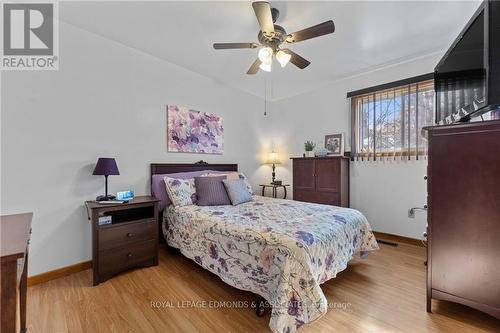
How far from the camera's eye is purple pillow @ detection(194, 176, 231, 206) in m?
2.71

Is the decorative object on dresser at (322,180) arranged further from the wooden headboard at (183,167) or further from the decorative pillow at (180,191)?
the decorative pillow at (180,191)

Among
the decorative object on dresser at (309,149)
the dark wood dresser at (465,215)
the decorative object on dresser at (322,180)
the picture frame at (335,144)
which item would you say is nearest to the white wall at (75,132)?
the decorative object on dresser at (322,180)

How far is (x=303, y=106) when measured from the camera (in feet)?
14.0

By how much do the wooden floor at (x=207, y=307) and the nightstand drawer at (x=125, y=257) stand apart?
93 millimetres

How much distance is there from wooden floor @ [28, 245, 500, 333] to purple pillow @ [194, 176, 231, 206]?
A: 30.1 inches

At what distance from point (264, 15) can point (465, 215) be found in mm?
2043

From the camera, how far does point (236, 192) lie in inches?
113

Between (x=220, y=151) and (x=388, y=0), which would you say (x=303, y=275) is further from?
(x=220, y=151)

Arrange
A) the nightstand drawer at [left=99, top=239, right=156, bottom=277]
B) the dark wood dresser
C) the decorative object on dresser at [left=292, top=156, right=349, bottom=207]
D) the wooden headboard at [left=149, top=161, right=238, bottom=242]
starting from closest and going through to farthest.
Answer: the dark wood dresser < the nightstand drawer at [left=99, top=239, right=156, bottom=277] < the wooden headboard at [left=149, top=161, right=238, bottom=242] < the decorative object on dresser at [left=292, top=156, right=349, bottom=207]

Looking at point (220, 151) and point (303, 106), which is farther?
point (303, 106)

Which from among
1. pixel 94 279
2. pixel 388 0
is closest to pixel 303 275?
pixel 94 279

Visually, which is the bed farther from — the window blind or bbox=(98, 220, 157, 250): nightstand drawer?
the window blind

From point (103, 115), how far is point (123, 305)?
6.43ft

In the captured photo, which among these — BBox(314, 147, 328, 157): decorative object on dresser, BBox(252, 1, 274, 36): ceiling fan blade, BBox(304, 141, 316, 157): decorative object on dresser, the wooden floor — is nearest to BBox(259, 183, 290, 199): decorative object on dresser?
BBox(304, 141, 316, 157): decorative object on dresser
